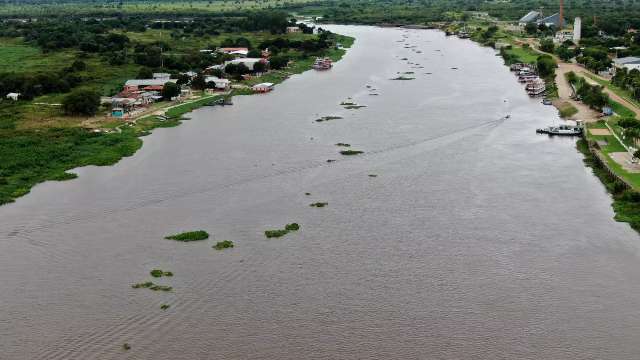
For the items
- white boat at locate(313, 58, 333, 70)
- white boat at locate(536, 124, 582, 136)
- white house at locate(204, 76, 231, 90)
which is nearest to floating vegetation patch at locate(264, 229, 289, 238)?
white boat at locate(536, 124, 582, 136)

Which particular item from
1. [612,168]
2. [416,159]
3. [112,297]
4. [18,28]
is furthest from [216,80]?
[18,28]

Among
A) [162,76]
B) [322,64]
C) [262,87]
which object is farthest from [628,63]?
[162,76]

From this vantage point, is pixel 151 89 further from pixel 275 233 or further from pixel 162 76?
pixel 275 233

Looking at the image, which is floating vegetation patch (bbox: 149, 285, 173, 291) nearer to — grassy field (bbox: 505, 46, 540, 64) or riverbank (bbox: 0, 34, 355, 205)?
riverbank (bbox: 0, 34, 355, 205)

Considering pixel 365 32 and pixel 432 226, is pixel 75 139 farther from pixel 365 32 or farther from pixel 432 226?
pixel 365 32

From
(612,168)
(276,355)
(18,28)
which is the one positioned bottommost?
(276,355)
